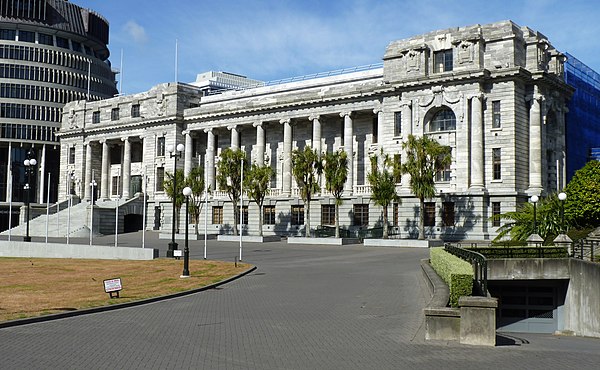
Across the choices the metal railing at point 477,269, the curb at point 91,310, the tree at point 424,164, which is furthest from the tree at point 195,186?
the metal railing at point 477,269

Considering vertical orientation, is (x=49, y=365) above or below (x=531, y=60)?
below

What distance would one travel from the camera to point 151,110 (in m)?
89.9

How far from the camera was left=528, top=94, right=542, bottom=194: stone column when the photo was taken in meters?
60.7

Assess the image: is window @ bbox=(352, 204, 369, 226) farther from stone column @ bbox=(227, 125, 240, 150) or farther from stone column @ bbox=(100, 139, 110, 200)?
stone column @ bbox=(100, 139, 110, 200)

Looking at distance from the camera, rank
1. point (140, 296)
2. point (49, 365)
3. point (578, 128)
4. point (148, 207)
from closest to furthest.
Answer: point (49, 365), point (140, 296), point (578, 128), point (148, 207)

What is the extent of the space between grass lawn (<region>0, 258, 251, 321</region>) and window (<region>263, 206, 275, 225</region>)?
35814 mm

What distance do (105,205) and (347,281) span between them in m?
68.6

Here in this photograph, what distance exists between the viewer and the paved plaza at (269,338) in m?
13.2

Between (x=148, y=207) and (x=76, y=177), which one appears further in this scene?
(x=76, y=177)

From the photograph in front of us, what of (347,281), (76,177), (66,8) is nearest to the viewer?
(347,281)

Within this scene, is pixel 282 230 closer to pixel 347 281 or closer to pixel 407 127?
pixel 407 127

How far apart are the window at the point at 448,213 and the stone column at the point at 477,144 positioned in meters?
2.99

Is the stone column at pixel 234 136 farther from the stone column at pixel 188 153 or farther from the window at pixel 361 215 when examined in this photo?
the window at pixel 361 215

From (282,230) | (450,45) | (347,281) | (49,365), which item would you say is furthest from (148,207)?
(49,365)
